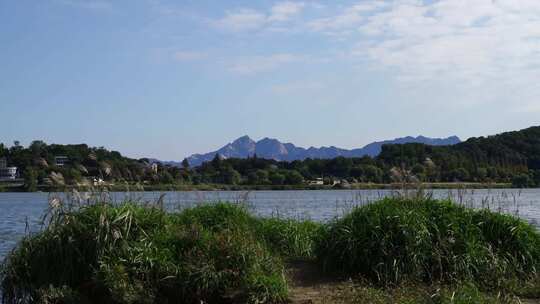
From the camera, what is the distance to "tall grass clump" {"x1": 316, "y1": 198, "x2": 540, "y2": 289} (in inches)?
449

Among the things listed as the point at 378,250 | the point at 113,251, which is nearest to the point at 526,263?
the point at 378,250

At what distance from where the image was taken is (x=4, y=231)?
25.8 m

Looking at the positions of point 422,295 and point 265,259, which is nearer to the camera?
point 422,295

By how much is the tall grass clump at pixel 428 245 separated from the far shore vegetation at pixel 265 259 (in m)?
0.02

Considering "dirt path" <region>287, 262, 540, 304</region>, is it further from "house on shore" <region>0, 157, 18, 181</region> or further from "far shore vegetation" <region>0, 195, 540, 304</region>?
"house on shore" <region>0, 157, 18, 181</region>

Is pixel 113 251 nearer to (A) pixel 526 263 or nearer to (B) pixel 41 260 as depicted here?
(B) pixel 41 260

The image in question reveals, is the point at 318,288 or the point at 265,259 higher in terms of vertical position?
the point at 265,259

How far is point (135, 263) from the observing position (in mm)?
10789

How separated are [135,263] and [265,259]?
77.8 inches

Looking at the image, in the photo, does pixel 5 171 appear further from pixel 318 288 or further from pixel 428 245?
pixel 428 245

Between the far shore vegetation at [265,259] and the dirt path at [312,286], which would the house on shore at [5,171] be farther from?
the dirt path at [312,286]

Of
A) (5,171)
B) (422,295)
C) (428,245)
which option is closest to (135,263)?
(422,295)

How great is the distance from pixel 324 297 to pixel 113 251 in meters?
3.35

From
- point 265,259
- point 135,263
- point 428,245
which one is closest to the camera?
point 135,263
